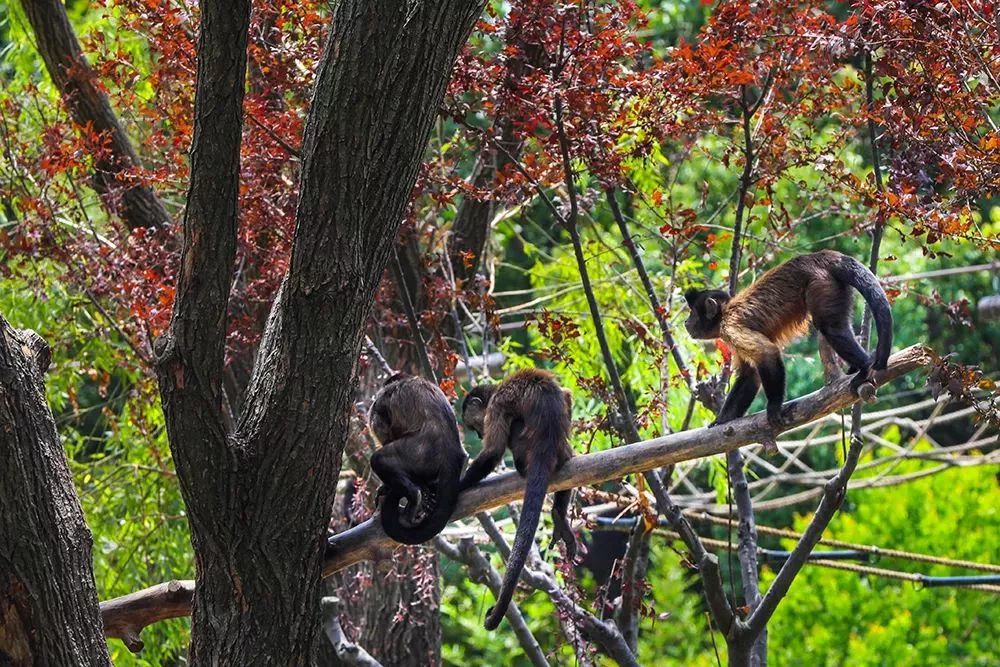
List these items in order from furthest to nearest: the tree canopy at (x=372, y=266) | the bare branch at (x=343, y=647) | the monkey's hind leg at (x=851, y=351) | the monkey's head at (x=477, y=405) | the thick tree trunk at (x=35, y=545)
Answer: the bare branch at (x=343, y=647), the monkey's head at (x=477, y=405), the monkey's hind leg at (x=851, y=351), the tree canopy at (x=372, y=266), the thick tree trunk at (x=35, y=545)

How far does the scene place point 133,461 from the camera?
761cm

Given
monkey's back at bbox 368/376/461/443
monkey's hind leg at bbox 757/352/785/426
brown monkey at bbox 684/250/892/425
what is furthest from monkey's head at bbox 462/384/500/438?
monkey's hind leg at bbox 757/352/785/426

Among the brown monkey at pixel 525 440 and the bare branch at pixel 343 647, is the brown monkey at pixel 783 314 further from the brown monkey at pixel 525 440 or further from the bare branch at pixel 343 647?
the bare branch at pixel 343 647

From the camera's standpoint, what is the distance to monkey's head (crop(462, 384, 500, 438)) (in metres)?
5.46

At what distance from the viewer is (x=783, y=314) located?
4.95 metres

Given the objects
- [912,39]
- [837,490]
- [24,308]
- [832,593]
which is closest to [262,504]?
[837,490]

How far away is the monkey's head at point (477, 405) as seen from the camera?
17.9 ft

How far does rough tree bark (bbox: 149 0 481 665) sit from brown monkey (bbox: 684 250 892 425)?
161 centimetres

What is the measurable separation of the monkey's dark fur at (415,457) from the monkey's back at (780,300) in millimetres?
1276

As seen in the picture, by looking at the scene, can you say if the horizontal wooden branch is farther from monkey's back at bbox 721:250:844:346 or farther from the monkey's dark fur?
monkey's back at bbox 721:250:844:346

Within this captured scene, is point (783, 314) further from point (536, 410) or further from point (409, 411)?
point (409, 411)

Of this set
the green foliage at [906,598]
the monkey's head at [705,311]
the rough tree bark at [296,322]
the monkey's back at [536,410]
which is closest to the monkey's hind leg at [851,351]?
the monkey's head at [705,311]

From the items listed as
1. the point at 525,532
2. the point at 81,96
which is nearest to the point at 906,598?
the point at 525,532

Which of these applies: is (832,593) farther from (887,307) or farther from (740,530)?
(887,307)
